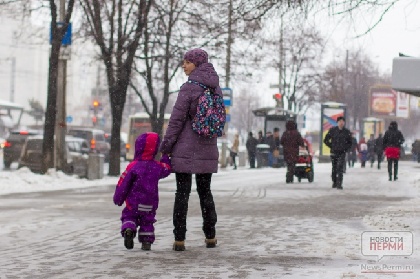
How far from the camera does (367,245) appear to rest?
813 cm

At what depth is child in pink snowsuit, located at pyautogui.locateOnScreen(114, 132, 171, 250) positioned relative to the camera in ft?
31.2

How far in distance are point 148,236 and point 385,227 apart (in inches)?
145

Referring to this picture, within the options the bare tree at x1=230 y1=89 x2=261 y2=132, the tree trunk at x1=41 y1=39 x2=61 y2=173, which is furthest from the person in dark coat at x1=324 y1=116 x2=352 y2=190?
the bare tree at x1=230 y1=89 x2=261 y2=132

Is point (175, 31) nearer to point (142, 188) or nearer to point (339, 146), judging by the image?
point (339, 146)

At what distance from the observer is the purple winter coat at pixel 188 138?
918 cm

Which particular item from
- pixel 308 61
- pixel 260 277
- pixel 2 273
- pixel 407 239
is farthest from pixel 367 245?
pixel 308 61

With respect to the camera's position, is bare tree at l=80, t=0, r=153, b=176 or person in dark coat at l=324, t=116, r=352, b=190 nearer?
person in dark coat at l=324, t=116, r=352, b=190

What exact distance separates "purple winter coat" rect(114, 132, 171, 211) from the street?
1.57ft

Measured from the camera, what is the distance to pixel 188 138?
9242mm

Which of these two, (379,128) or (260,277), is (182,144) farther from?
(379,128)

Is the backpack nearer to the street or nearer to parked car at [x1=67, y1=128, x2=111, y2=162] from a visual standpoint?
the street

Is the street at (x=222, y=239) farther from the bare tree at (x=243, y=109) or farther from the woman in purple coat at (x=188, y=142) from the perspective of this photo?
the bare tree at (x=243, y=109)
